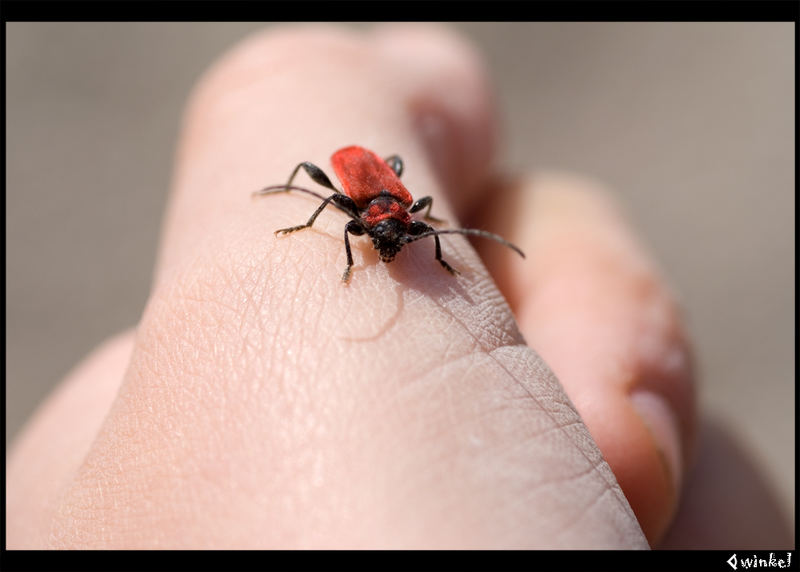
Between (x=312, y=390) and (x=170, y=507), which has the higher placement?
(x=312, y=390)

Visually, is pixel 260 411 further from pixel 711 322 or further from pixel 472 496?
pixel 711 322

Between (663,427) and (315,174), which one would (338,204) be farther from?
(663,427)

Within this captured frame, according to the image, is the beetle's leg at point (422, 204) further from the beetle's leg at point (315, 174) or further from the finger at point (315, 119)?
the beetle's leg at point (315, 174)

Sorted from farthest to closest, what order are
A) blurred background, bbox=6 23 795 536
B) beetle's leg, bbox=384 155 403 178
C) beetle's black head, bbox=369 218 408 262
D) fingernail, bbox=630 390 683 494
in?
blurred background, bbox=6 23 795 536 < beetle's leg, bbox=384 155 403 178 < fingernail, bbox=630 390 683 494 < beetle's black head, bbox=369 218 408 262

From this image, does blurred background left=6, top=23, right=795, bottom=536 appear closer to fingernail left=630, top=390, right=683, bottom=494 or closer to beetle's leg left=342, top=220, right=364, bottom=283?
fingernail left=630, top=390, right=683, bottom=494

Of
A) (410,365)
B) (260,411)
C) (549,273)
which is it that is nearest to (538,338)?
(549,273)

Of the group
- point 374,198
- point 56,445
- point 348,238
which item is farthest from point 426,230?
point 56,445

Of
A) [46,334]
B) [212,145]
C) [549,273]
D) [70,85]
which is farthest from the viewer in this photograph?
[70,85]

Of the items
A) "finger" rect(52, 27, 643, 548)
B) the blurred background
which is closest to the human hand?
"finger" rect(52, 27, 643, 548)
